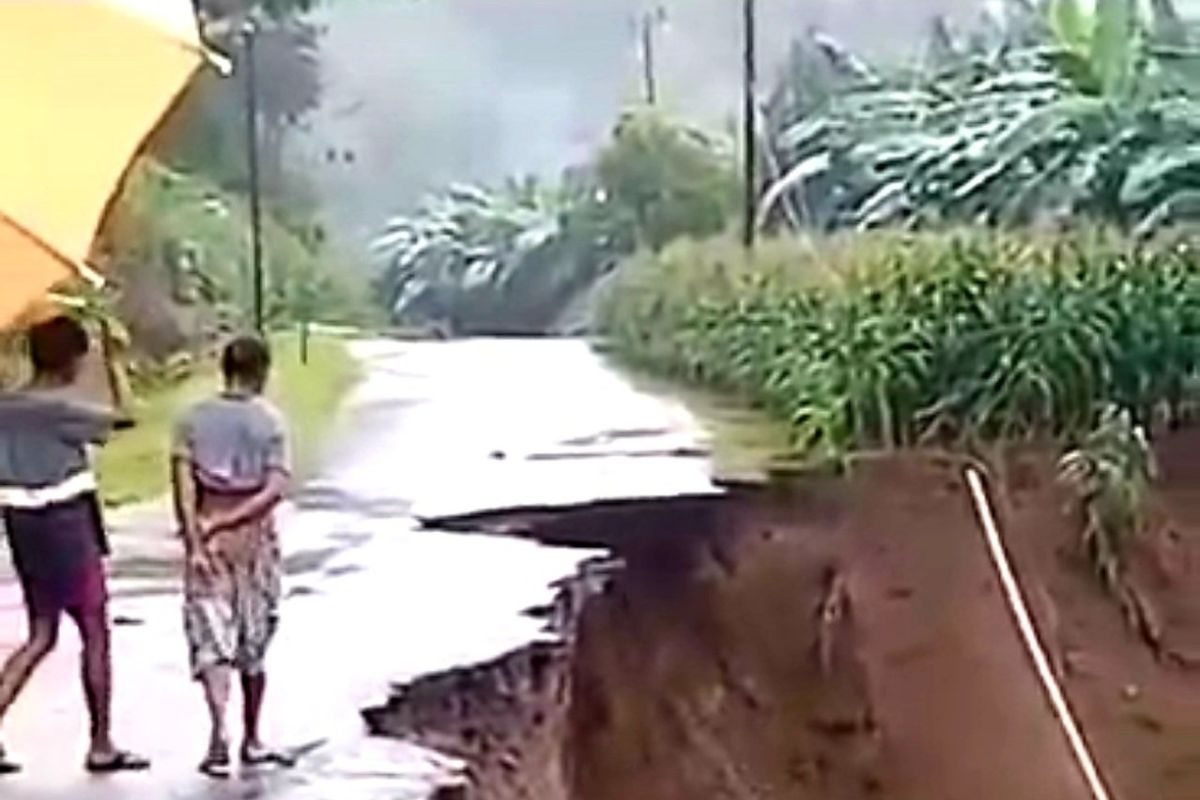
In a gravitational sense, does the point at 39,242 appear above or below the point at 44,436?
above

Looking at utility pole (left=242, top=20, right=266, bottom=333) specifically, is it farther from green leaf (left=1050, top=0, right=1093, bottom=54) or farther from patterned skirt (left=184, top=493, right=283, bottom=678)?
green leaf (left=1050, top=0, right=1093, bottom=54)

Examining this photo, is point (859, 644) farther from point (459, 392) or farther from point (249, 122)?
point (249, 122)

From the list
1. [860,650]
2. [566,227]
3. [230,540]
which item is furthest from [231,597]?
[860,650]

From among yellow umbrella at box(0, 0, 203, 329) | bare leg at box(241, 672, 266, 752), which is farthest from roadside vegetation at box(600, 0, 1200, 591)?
yellow umbrella at box(0, 0, 203, 329)

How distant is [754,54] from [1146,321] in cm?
57

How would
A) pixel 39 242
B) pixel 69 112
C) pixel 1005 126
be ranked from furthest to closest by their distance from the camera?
pixel 1005 126, pixel 69 112, pixel 39 242

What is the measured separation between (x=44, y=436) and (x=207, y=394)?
19 cm

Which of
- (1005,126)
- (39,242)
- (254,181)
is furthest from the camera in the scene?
(1005,126)

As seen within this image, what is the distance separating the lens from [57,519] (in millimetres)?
2559

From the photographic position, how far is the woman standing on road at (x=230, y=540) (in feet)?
8.52

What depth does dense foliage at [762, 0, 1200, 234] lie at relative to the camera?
2764 mm

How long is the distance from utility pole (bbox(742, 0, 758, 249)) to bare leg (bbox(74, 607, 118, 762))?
0.86m

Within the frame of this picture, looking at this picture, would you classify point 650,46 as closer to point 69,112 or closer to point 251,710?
point 251,710

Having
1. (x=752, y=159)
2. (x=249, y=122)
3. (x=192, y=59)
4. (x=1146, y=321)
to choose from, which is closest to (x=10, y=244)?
(x=192, y=59)
